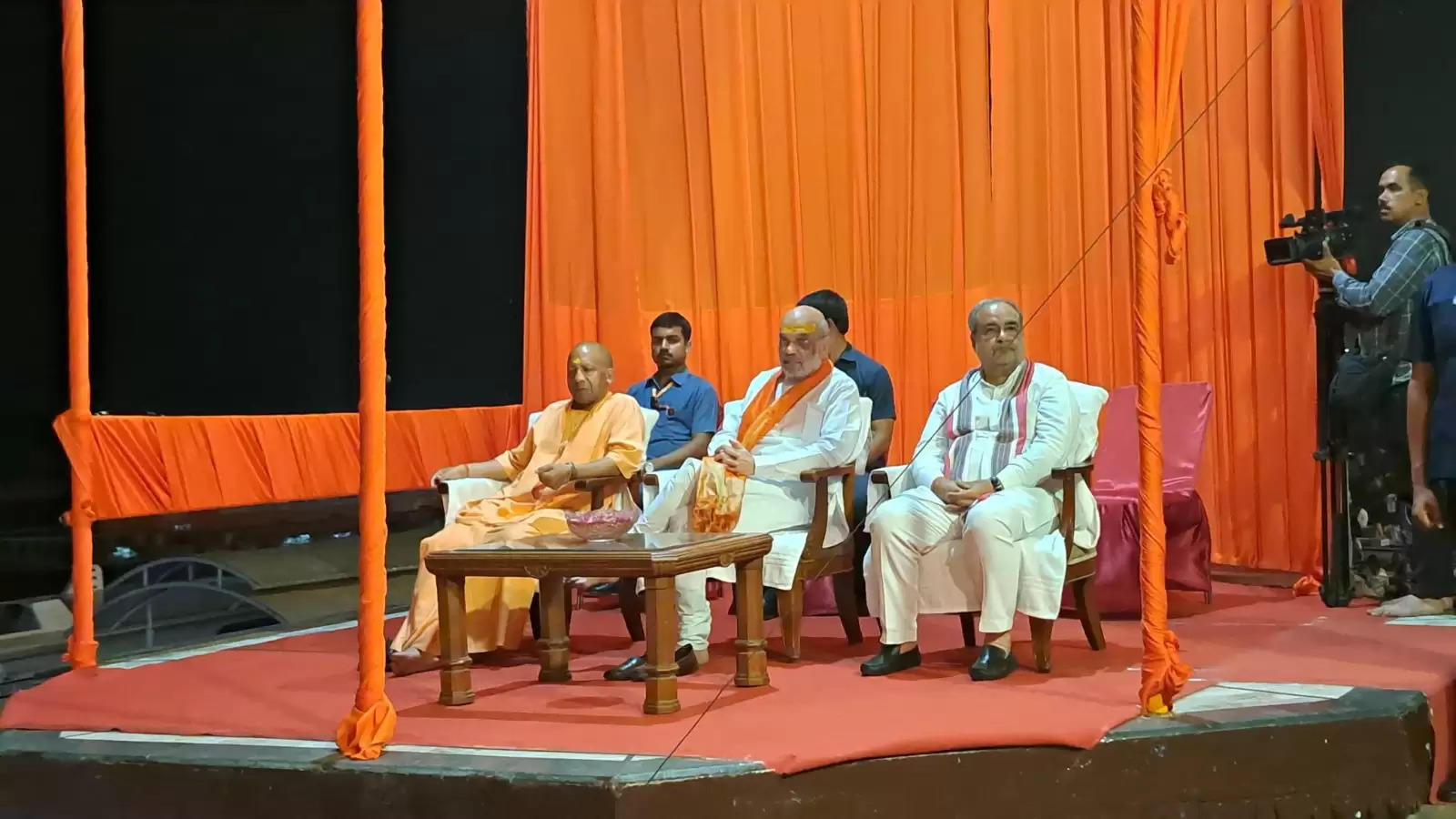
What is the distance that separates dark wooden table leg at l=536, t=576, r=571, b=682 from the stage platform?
0.36 ft

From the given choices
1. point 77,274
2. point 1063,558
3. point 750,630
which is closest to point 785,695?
point 750,630

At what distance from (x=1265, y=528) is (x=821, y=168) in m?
2.46

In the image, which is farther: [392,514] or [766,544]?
[392,514]

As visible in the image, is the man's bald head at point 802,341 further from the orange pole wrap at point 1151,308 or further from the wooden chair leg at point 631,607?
the orange pole wrap at point 1151,308

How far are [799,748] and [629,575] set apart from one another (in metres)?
0.66

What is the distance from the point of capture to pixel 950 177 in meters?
5.46

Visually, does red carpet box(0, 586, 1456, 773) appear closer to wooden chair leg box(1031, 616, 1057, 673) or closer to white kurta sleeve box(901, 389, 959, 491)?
wooden chair leg box(1031, 616, 1057, 673)

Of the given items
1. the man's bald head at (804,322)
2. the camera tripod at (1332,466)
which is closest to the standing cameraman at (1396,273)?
the camera tripod at (1332,466)

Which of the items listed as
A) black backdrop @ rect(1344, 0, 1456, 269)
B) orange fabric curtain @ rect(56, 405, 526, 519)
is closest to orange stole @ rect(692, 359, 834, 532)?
orange fabric curtain @ rect(56, 405, 526, 519)

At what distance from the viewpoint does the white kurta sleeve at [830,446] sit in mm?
3900

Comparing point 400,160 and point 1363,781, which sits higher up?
point 400,160

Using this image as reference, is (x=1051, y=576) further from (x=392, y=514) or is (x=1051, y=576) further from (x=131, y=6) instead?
(x=131, y=6)

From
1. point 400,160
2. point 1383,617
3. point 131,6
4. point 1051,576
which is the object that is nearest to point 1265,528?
point 1383,617

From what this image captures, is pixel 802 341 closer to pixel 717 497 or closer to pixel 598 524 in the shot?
pixel 717 497
